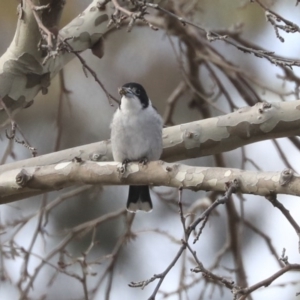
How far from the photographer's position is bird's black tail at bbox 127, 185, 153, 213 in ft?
11.7

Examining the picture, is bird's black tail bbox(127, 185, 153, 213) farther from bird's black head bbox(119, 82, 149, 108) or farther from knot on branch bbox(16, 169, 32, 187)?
knot on branch bbox(16, 169, 32, 187)

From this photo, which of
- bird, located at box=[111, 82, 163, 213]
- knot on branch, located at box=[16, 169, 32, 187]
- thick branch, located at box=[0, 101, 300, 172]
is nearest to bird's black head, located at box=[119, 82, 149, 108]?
bird, located at box=[111, 82, 163, 213]

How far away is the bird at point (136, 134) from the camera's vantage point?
10.5ft

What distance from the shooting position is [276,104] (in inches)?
115

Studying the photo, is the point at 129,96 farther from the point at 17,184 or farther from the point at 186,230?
the point at 186,230

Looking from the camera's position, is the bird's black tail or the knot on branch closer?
→ the knot on branch

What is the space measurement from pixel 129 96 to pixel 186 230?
158 cm

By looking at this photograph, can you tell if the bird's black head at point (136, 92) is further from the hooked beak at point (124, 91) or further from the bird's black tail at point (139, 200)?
the bird's black tail at point (139, 200)

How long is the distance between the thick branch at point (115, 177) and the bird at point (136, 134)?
42 centimetres

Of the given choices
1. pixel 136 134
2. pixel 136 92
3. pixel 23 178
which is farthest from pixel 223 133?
pixel 23 178

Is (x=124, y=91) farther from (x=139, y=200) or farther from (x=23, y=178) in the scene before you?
(x=23, y=178)

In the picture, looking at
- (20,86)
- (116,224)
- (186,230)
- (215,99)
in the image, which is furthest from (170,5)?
(116,224)

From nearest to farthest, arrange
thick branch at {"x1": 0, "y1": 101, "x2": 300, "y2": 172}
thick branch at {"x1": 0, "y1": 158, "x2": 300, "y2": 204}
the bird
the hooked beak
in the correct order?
thick branch at {"x1": 0, "y1": 158, "x2": 300, "y2": 204} → thick branch at {"x1": 0, "y1": 101, "x2": 300, "y2": 172} → the bird → the hooked beak

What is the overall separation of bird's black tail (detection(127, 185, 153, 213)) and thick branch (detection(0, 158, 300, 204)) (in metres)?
0.78
